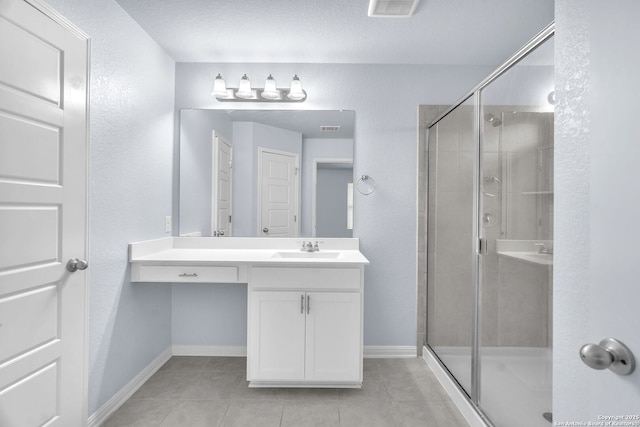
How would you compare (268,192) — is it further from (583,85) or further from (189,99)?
(583,85)

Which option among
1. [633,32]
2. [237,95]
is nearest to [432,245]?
[237,95]

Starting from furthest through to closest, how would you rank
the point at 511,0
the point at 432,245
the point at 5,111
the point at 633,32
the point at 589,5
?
1. the point at 432,245
2. the point at 511,0
3. the point at 5,111
4. the point at 589,5
5. the point at 633,32

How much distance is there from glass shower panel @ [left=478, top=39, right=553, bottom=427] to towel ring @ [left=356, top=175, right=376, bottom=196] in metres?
1.06

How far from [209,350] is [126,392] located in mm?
747

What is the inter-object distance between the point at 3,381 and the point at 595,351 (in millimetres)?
1828

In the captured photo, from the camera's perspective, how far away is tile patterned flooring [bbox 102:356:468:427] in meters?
2.00

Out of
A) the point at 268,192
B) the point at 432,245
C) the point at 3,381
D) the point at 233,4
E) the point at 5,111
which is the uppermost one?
the point at 233,4

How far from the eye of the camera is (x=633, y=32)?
0.60 m

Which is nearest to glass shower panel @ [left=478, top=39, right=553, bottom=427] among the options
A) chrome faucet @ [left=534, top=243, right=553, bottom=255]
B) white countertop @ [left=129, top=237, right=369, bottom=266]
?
chrome faucet @ [left=534, top=243, right=553, bottom=255]

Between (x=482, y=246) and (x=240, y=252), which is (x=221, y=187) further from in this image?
(x=482, y=246)

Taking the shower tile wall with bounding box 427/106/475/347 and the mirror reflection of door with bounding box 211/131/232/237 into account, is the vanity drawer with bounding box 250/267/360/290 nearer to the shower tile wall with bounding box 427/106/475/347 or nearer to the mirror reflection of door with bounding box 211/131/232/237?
the shower tile wall with bounding box 427/106/475/347

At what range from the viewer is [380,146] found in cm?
289

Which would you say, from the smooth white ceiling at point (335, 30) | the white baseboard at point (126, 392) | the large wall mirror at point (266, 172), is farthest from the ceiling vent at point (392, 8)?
the white baseboard at point (126, 392)

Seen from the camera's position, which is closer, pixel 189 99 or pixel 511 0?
pixel 511 0
